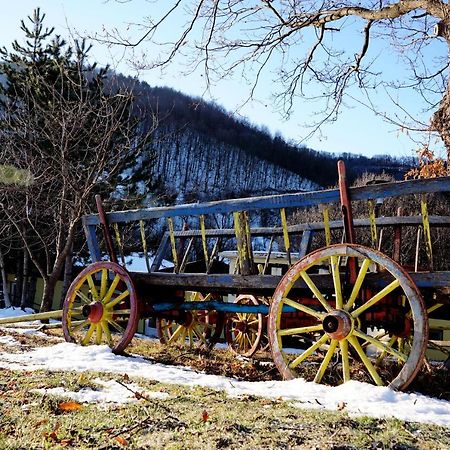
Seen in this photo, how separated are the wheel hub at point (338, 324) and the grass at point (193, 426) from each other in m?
0.96

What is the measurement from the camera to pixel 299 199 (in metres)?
4.95

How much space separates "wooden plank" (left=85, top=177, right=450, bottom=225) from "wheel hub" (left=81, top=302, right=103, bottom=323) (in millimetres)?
1152

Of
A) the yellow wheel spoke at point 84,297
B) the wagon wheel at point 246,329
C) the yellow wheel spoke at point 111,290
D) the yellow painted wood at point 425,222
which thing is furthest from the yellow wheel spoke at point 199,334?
the yellow painted wood at point 425,222

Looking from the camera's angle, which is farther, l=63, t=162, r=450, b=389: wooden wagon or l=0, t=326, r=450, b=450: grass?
l=63, t=162, r=450, b=389: wooden wagon

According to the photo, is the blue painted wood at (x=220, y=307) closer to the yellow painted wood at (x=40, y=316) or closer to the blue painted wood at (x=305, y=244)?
the blue painted wood at (x=305, y=244)

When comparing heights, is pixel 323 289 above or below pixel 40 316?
above

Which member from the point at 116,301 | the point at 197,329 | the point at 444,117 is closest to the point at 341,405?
the point at 116,301

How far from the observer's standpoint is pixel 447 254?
24.3 metres

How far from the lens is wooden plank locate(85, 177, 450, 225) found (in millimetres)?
4270

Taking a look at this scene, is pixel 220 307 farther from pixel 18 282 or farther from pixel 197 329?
pixel 18 282

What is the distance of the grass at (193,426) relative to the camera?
260 centimetres

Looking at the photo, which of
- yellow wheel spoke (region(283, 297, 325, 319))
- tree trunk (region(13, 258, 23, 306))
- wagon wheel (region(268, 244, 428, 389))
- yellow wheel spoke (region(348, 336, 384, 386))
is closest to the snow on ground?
yellow wheel spoke (region(348, 336, 384, 386))

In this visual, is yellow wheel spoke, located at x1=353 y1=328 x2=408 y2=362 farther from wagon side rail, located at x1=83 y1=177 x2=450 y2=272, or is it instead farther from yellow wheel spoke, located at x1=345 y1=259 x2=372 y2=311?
wagon side rail, located at x1=83 y1=177 x2=450 y2=272

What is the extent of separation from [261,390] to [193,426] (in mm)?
1290
